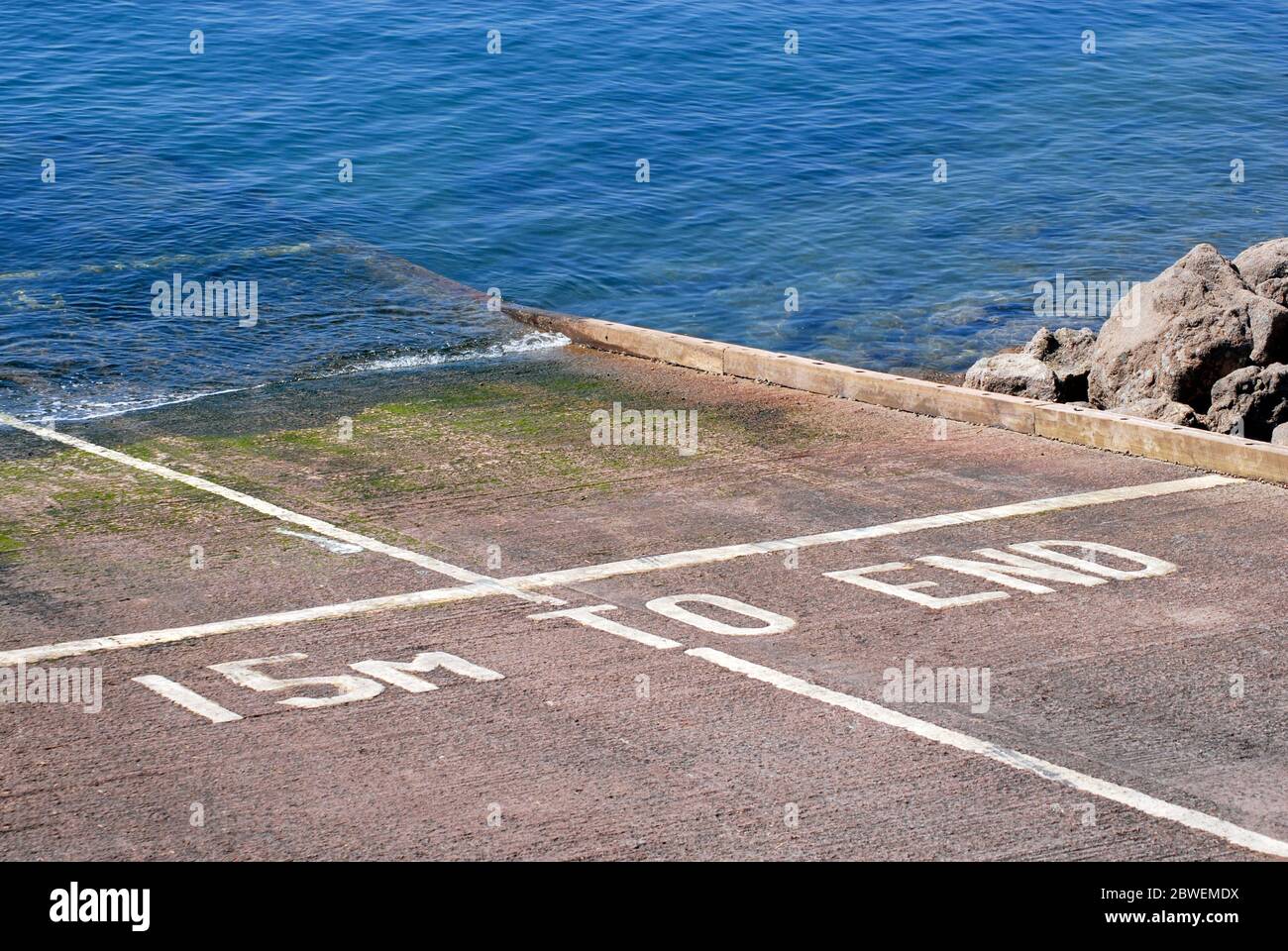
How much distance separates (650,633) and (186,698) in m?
2.93

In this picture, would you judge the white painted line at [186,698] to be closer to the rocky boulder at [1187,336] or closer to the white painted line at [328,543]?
the white painted line at [328,543]

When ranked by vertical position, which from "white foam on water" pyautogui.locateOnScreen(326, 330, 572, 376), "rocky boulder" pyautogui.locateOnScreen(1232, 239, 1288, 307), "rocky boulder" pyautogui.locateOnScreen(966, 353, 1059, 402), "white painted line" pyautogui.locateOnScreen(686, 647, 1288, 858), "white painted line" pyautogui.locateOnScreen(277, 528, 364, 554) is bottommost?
"white painted line" pyautogui.locateOnScreen(686, 647, 1288, 858)

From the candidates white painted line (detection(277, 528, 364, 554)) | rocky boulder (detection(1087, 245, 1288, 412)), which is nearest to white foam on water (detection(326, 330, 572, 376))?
white painted line (detection(277, 528, 364, 554))

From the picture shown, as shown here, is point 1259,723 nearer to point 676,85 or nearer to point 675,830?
point 675,830

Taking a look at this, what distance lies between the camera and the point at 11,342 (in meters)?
19.2

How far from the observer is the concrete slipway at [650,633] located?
786 centimetres

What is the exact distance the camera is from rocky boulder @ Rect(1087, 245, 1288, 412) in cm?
1503

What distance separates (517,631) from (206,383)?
892 centimetres

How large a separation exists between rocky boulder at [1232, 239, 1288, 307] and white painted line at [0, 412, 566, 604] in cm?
958

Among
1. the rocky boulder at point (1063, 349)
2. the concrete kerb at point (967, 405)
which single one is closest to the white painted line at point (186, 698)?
the concrete kerb at point (967, 405)

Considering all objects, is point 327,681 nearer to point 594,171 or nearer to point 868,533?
point 868,533

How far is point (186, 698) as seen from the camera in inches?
360

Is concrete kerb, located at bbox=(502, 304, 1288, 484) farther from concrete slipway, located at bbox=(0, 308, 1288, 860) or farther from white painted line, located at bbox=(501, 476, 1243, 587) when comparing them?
white painted line, located at bbox=(501, 476, 1243, 587)

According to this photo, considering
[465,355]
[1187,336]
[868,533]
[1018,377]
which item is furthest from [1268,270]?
[465,355]
